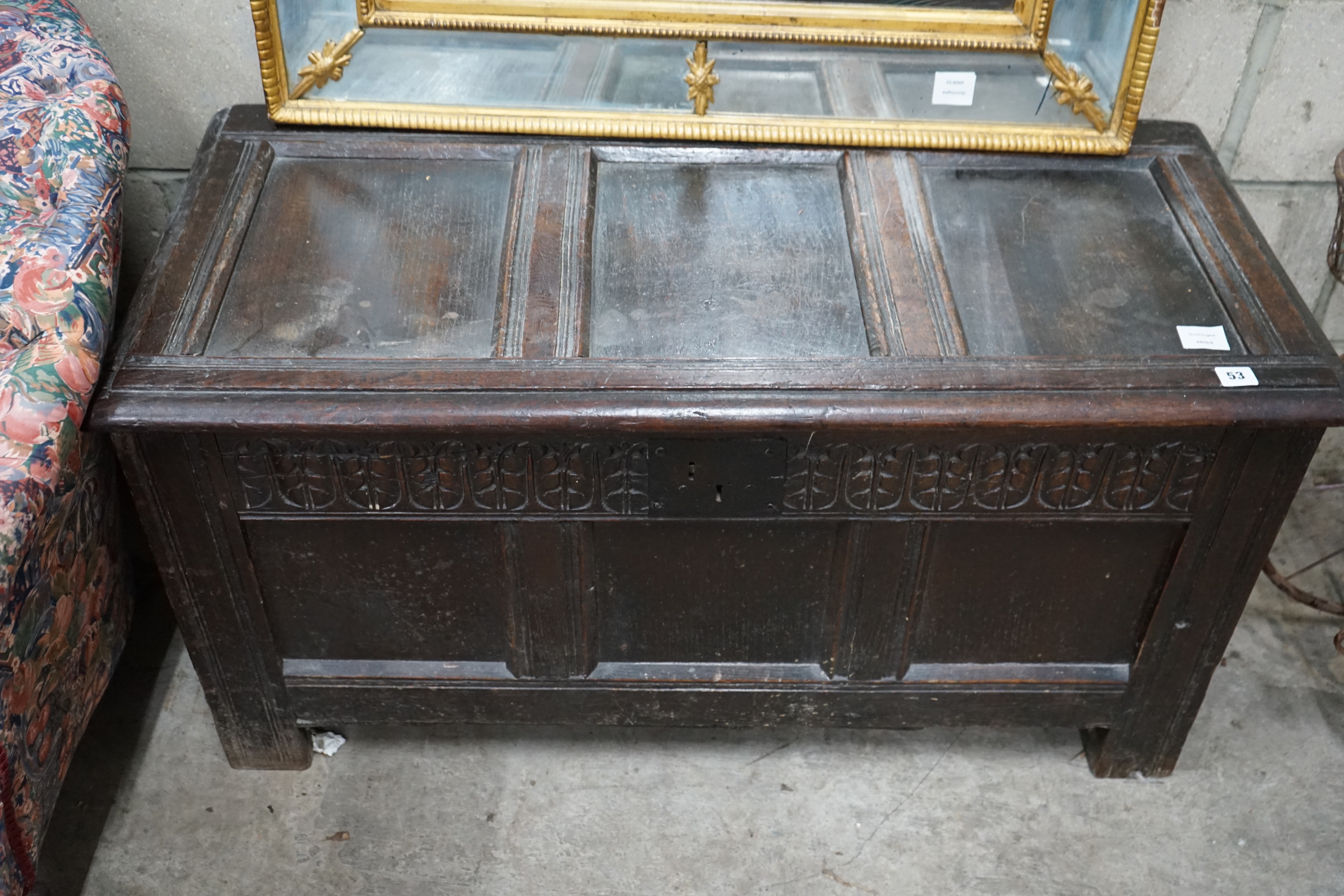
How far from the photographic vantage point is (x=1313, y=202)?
7.41 feet

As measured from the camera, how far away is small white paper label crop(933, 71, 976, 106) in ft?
6.15

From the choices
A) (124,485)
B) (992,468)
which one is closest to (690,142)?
(992,468)

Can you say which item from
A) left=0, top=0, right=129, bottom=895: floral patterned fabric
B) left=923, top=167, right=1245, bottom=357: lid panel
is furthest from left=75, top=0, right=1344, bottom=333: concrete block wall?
left=923, top=167, right=1245, bottom=357: lid panel

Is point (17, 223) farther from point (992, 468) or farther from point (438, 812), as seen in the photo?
point (992, 468)

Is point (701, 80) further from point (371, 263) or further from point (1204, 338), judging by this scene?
point (1204, 338)

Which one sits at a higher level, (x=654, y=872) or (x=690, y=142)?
(x=690, y=142)

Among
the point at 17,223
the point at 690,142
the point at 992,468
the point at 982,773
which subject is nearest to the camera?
the point at 992,468

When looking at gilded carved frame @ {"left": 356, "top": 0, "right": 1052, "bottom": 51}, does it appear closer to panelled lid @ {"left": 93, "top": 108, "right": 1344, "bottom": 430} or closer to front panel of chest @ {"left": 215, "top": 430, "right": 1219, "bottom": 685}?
panelled lid @ {"left": 93, "top": 108, "right": 1344, "bottom": 430}

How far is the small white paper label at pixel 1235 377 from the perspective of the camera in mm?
1488

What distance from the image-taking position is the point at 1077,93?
6.07 ft

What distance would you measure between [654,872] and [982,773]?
2.06ft

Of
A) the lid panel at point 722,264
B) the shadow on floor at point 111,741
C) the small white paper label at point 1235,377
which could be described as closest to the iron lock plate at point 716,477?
the lid panel at point 722,264

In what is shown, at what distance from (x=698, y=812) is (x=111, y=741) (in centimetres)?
108

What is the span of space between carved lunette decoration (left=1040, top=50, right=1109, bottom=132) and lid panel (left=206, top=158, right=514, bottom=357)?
926mm
